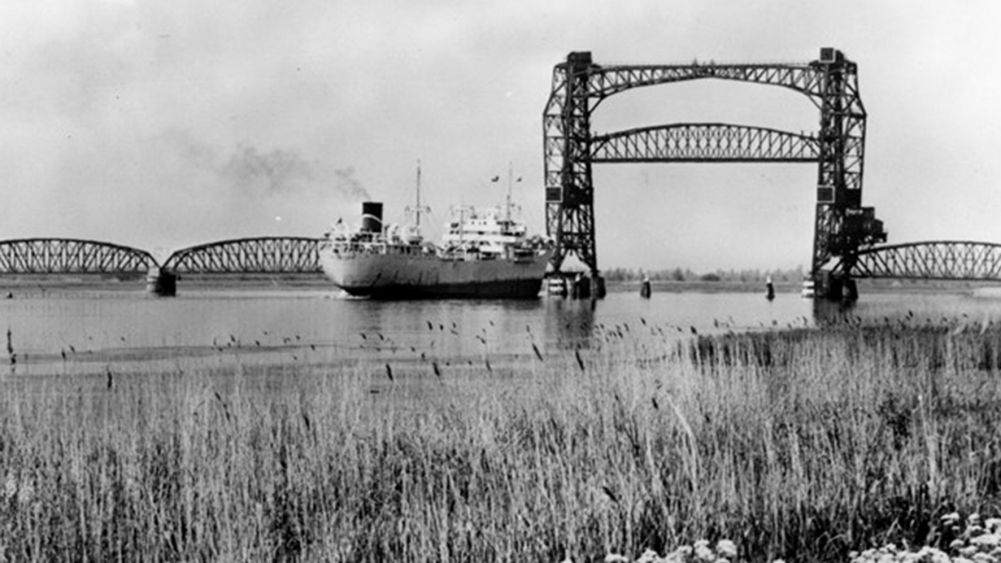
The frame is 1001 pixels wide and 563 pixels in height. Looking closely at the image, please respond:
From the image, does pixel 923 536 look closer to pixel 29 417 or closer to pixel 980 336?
pixel 29 417

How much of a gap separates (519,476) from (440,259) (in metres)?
83.7

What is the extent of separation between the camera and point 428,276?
9281 cm

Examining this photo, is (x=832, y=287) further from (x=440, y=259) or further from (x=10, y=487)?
(x=10, y=487)

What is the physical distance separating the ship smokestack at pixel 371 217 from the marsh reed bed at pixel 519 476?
258ft

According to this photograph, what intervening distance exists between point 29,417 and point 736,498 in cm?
781

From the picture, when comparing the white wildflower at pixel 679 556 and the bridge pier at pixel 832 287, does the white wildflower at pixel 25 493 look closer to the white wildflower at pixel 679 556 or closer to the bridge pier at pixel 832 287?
the white wildflower at pixel 679 556

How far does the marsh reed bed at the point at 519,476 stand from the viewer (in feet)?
28.5

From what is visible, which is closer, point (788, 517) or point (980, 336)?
point (788, 517)

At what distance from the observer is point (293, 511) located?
32.9ft

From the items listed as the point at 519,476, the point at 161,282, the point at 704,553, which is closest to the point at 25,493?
the point at 519,476

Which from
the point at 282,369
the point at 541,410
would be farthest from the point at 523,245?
the point at 541,410

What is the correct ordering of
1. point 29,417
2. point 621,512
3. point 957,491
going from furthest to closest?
point 29,417, point 957,491, point 621,512

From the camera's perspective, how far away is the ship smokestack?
9412cm

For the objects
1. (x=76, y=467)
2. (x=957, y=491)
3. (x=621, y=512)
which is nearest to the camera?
(x=621, y=512)
